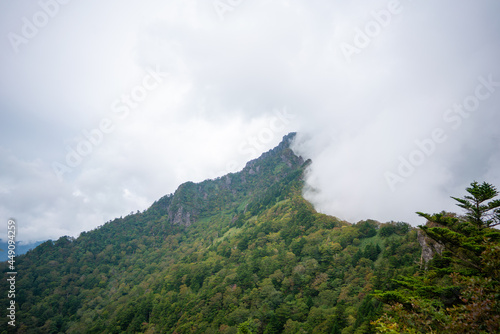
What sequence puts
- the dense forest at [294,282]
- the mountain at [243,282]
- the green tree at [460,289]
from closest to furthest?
the green tree at [460,289]
the dense forest at [294,282]
the mountain at [243,282]

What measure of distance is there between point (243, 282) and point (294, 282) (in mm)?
18415

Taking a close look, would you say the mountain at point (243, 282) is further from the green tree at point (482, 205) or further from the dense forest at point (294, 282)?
the green tree at point (482, 205)

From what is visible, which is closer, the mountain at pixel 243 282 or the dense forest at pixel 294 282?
the dense forest at pixel 294 282

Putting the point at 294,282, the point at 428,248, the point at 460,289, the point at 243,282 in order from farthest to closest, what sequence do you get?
the point at 243,282
the point at 294,282
the point at 428,248
the point at 460,289

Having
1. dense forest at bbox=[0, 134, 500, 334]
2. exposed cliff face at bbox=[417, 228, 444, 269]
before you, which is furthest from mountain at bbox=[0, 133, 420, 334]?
exposed cliff face at bbox=[417, 228, 444, 269]

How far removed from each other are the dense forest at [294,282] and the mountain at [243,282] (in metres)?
0.40

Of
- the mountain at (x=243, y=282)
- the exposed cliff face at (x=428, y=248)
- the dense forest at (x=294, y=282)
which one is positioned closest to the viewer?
the dense forest at (x=294, y=282)

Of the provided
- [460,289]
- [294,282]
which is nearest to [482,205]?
[460,289]

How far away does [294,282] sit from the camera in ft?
219

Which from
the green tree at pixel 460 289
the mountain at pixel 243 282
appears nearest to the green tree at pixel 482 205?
the green tree at pixel 460 289

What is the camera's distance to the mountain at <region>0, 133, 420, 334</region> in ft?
171

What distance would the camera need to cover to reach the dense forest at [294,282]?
16094 mm

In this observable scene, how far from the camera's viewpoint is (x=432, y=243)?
107 feet

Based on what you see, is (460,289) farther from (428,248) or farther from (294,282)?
(294,282)
